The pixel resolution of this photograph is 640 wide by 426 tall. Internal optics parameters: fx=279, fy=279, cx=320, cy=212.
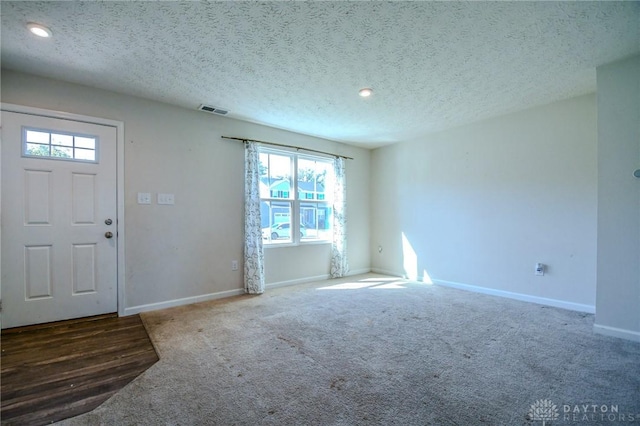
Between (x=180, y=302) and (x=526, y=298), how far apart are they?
4432 mm

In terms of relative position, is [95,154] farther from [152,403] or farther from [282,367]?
[282,367]

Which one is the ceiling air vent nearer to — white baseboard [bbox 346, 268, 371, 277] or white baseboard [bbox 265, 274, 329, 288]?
white baseboard [bbox 265, 274, 329, 288]

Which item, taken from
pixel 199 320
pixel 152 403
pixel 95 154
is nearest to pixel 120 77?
pixel 95 154

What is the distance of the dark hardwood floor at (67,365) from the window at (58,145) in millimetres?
1722

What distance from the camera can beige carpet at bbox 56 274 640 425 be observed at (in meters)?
1.57

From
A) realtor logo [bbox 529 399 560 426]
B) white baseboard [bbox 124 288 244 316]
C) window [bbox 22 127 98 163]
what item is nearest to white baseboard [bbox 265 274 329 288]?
white baseboard [bbox 124 288 244 316]

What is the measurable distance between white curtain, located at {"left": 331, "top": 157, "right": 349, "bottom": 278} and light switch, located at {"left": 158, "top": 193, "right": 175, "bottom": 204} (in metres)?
2.65

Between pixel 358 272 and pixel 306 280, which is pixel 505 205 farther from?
pixel 306 280

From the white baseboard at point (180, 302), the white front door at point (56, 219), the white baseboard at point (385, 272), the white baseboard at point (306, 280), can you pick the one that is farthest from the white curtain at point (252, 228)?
the white baseboard at point (385, 272)

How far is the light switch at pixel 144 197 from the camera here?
3299 mm

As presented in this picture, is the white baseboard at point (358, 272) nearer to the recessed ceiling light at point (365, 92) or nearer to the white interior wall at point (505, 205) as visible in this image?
the white interior wall at point (505, 205)

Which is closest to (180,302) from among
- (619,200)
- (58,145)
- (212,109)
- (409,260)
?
(58,145)

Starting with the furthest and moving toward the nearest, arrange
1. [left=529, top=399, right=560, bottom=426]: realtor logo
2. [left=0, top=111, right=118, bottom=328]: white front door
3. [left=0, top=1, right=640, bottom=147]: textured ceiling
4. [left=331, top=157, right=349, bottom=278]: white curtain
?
[left=331, top=157, right=349, bottom=278]: white curtain < [left=0, top=111, right=118, bottom=328]: white front door < [left=0, top=1, right=640, bottom=147]: textured ceiling < [left=529, top=399, right=560, bottom=426]: realtor logo

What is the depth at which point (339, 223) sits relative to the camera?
16.7 ft
